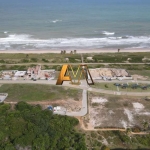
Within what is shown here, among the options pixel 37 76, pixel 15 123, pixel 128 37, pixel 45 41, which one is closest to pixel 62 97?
pixel 37 76

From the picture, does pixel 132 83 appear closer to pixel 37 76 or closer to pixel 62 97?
pixel 62 97

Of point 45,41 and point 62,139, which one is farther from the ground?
point 45,41

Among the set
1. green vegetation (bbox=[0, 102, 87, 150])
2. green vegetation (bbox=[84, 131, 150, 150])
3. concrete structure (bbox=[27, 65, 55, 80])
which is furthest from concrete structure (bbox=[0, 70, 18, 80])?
green vegetation (bbox=[84, 131, 150, 150])

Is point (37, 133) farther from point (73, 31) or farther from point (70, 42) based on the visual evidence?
point (73, 31)

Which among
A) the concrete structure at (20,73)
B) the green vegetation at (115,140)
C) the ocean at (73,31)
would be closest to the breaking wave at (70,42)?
the ocean at (73,31)

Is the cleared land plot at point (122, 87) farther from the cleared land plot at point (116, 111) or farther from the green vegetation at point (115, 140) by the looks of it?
the green vegetation at point (115, 140)

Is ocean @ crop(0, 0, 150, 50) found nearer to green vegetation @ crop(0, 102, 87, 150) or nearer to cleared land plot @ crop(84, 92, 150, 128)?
cleared land plot @ crop(84, 92, 150, 128)
